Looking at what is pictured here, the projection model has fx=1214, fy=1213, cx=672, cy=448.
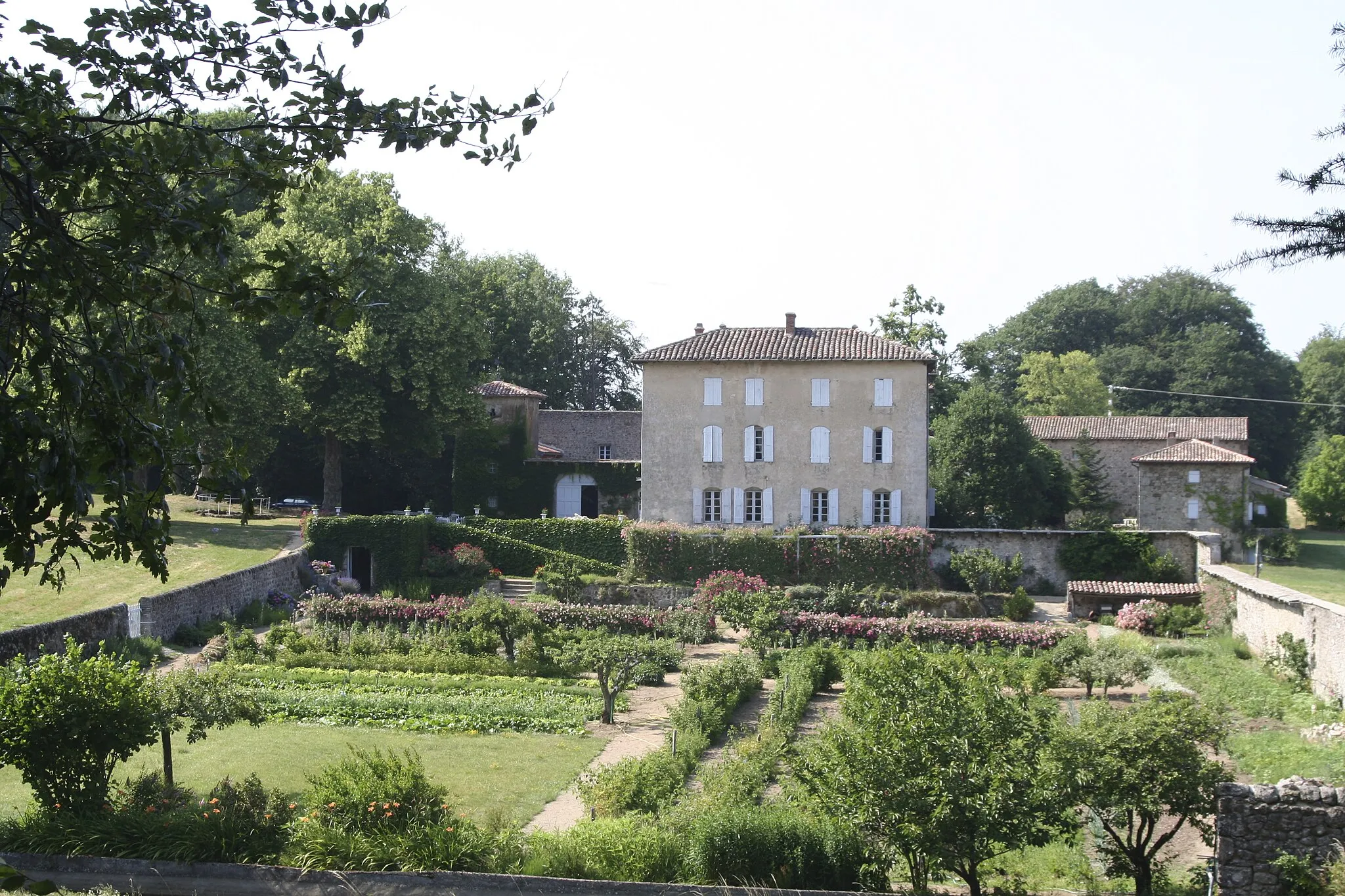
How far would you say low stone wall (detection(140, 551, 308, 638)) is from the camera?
24469 mm

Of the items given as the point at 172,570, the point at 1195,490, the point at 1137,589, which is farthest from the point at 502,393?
the point at 1195,490

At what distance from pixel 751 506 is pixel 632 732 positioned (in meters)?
19.5

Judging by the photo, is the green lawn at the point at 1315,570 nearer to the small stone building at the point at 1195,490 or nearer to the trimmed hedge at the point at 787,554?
the small stone building at the point at 1195,490

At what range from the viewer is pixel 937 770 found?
10.8 metres

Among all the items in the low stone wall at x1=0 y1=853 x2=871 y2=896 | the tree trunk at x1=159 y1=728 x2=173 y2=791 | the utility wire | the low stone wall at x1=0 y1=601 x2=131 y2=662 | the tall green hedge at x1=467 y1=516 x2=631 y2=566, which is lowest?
the low stone wall at x1=0 y1=853 x2=871 y2=896

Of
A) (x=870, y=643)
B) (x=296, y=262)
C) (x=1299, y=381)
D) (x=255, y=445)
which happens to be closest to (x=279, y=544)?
(x=255, y=445)

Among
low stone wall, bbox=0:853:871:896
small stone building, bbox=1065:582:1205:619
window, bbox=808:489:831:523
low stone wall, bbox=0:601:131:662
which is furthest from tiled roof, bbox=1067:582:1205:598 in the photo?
low stone wall, bbox=0:601:131:662

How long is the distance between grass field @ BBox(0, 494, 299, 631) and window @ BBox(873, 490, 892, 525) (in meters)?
17.4

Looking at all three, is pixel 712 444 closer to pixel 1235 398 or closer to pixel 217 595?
pixel 217 595

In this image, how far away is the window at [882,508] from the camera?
121 ft

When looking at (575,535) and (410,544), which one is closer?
(410,544)

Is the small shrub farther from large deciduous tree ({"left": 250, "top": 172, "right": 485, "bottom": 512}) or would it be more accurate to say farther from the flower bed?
large deciduous tree ({"left": 250, "top": 172, "right": 485, "bottom": 512})

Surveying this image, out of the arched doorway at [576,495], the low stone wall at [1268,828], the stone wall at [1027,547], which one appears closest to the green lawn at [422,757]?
the low stone wall at [1268,828]

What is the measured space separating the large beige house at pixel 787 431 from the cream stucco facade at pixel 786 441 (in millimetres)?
29
